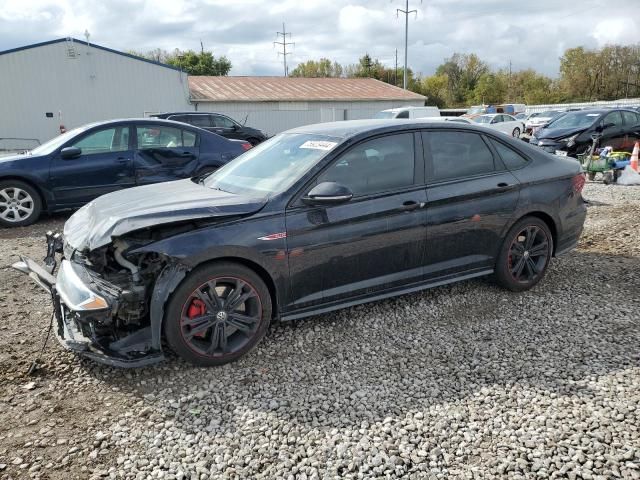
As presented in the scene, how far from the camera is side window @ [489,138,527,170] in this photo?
4.70 m

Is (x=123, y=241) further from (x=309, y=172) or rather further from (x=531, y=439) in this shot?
(x=531, y=439)

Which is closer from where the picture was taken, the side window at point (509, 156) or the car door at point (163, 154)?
the side window at point (509, 156)

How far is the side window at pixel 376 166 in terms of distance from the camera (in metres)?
3.95

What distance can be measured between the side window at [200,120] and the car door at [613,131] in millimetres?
12228

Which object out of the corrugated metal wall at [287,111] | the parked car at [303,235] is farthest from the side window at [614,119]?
the corrugated metal wall at [287,111]

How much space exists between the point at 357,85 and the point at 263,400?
34915 mm

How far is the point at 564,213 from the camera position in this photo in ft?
16.1

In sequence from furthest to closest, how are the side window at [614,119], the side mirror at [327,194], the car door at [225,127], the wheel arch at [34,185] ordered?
1. the car door at [225,127]
2. the side window at [614,119]
3. the wheel arch at [34,185]
4. the side mirror at [327,194]

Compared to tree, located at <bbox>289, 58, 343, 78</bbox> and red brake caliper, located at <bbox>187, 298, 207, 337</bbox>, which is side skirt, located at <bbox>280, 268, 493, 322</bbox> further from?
tree, located at <bbox>289, 58, 343, 78</bbox>

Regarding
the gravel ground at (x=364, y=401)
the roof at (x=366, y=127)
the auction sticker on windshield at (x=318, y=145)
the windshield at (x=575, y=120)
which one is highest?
the windshield at (x=575, y=120)

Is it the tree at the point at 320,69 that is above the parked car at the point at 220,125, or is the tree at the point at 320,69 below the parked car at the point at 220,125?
above

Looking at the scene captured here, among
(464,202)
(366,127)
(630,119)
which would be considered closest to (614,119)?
(630,119)

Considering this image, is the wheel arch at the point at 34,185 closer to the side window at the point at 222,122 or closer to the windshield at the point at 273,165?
the windshield at the point at 273,165

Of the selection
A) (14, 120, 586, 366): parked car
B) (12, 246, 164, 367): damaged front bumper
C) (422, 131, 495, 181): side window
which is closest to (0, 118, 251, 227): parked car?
(14, 120, 586, 366): parked car
